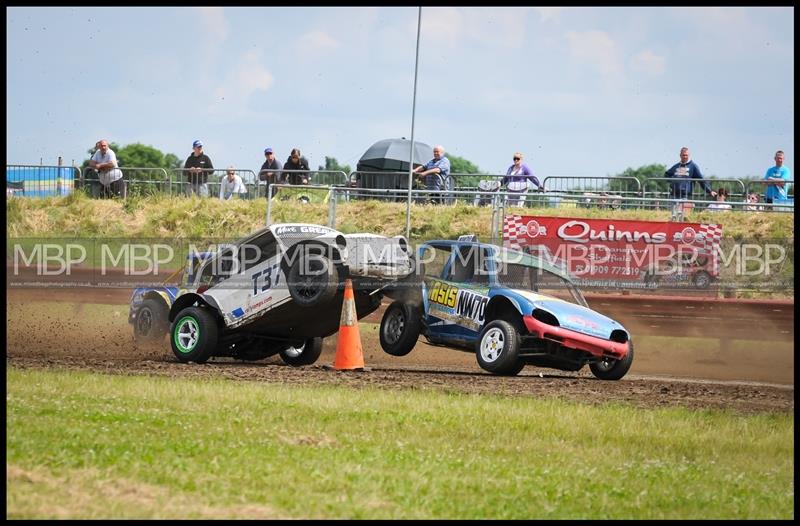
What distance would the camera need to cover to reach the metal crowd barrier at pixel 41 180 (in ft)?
86.4

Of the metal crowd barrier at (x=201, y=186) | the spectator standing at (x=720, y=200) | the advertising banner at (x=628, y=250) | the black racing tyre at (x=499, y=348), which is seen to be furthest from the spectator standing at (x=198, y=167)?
the black racing tyre at (x=499, y=348)

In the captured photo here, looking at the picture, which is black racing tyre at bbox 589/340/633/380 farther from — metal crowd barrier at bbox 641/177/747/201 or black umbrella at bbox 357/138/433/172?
black umbrella at bbox 357/138/433/172

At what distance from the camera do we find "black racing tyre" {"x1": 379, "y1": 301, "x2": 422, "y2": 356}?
15.1 metres

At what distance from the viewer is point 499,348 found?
46.5 ft

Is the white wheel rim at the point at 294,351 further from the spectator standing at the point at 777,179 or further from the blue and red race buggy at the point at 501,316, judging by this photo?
the spectator standing at the point at 777,179

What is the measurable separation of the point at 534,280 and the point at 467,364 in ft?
8.60

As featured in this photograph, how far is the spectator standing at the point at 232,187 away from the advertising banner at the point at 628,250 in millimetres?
8564

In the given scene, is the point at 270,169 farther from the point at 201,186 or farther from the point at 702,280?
the point at 702,280

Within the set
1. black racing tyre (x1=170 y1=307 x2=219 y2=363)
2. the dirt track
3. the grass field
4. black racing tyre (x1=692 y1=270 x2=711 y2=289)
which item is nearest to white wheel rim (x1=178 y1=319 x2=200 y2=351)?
black racing tyre (x1=170 y1=307 x2=219 y2=363)

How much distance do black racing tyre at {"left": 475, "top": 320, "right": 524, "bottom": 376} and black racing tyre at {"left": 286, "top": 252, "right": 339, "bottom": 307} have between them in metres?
1.98

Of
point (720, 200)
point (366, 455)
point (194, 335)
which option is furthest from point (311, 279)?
point (720, 200)

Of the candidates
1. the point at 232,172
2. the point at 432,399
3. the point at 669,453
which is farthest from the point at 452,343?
the point at 232,172

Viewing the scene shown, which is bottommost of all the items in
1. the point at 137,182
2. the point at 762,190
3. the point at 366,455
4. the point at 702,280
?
the point at 366,455

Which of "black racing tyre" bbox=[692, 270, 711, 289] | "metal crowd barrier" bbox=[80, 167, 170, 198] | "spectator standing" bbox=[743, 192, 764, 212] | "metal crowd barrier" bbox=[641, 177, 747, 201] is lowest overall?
"black racing tyre" bbox=[692, 270, 711, 289]
